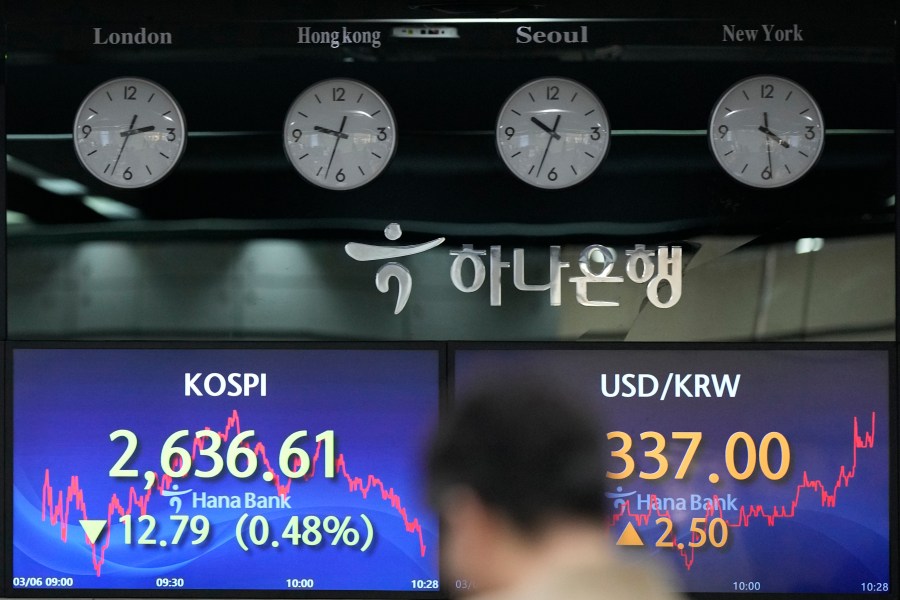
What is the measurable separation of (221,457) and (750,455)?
2.19 meters

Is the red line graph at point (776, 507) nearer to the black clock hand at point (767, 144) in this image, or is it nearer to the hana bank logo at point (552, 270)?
the hana bank logo at point (552, 270)

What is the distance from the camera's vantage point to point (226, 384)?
5.38 m

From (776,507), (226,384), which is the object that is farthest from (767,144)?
(226,384)

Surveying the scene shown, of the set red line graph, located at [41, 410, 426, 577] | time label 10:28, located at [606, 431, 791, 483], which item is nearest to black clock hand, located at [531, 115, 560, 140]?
time label 10:28, located at [606, 431, 791, 483]

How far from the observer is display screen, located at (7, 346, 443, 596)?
17.5 feet

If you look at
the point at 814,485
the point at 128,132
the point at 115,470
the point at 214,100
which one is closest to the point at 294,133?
the point at 214,100

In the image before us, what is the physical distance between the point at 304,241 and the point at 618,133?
1380 millimetres

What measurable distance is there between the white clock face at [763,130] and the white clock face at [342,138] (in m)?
1.38

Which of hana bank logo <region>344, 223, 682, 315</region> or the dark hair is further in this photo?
hana bank logo <region>344, 223, 682, 315</region>

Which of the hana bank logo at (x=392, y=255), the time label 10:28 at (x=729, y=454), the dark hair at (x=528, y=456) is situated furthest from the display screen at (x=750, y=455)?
the dark hair at (x=528, y=456)

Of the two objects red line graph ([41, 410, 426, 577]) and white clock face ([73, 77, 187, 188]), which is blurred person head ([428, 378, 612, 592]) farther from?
white clock face ([73, 77, 187, 188])

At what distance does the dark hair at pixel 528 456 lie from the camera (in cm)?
166

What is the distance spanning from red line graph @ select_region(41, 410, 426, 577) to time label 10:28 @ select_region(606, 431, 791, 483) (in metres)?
0.90

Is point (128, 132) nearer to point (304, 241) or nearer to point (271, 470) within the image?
point (304, 241)
